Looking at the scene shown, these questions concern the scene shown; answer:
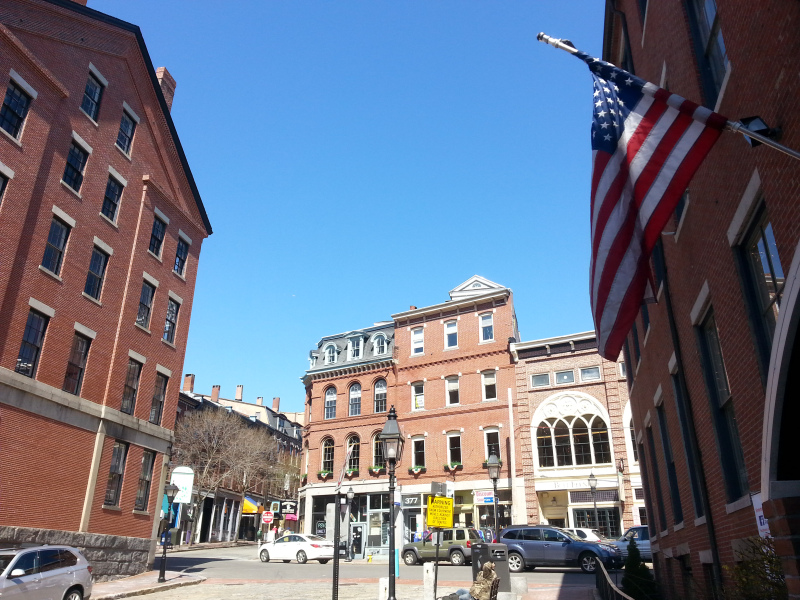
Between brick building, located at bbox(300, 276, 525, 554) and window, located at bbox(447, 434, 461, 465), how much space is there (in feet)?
0.22

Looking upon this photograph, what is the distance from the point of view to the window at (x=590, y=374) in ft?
118

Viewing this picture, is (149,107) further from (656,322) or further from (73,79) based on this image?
(656,322)

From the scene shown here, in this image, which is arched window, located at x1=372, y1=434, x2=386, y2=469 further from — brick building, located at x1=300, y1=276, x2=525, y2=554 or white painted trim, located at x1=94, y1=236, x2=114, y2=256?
white painted trim, located at x1=94, y1=236, x2=114, y2=256

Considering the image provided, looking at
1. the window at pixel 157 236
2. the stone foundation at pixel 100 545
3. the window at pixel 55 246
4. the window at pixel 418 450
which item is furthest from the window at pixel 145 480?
the window at pixel 418 450

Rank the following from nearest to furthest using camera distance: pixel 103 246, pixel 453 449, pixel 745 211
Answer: pixel 745 211 → pixel 103 246 → pixel 453 449

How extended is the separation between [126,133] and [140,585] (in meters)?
16.6

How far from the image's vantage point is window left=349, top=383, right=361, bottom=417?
4450 centimetres

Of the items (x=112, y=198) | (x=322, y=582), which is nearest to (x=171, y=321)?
(x=112, y=198)

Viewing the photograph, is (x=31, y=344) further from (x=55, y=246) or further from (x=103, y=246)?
(x=103, y=246)

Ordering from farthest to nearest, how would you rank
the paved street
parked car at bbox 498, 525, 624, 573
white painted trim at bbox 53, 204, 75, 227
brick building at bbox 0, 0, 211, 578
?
parked car at bbox 498, 525, 624, 573 < white painted trim at bbox 53, 204, 75, 227 < brick building at bbox 0, 0, 211, 578 < the paved street

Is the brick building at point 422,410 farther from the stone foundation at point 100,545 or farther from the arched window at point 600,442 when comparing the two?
the stone foundation at point 100,545

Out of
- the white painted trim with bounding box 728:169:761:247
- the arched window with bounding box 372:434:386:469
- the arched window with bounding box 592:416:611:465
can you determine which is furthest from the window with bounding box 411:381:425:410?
the white painted trim with bounding box 728:169:761:247

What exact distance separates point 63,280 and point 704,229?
18752 mm

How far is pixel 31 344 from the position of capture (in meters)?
18.1
